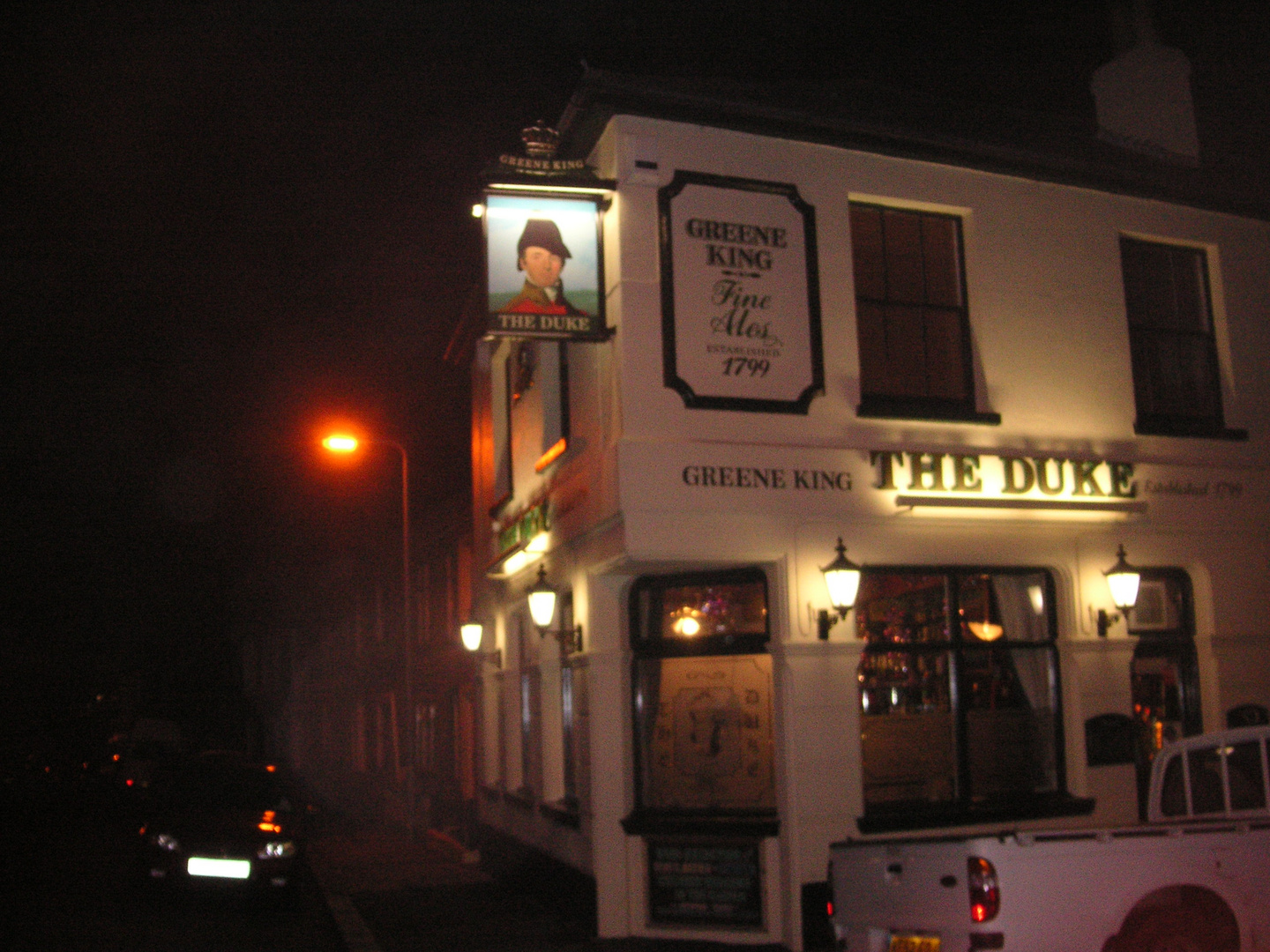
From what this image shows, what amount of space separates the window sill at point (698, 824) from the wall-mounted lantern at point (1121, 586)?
358 centimetres

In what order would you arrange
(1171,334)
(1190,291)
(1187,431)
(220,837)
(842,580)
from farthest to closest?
(1190,291), (1171,334), (220,837), (1187,431), (842,580)

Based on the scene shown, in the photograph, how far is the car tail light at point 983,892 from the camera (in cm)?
597

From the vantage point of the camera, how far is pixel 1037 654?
10531 millimetres

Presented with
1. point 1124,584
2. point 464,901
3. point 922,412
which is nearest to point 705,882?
point 464,901

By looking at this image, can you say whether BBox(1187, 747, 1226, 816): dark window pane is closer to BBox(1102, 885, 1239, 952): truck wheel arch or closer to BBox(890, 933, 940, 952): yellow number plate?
BBox(1102, 885, 1239, 952): truck wheel arch

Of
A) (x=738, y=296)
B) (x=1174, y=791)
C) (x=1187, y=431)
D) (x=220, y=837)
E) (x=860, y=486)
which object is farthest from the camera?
(x=220, y=837)

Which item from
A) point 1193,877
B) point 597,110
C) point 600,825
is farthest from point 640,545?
point 1193,877

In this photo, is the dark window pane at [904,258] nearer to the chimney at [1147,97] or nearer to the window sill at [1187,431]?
the window sill at [1187,431]

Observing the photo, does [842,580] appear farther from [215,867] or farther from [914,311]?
[215,867]

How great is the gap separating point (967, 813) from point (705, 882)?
7.57 ft

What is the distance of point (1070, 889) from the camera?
6.06 meters

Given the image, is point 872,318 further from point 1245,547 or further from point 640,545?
point 1245,547

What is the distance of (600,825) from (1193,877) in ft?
16.1

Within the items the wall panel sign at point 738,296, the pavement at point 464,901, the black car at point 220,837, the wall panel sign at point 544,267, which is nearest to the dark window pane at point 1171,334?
the wall panel sign at point 738,296
